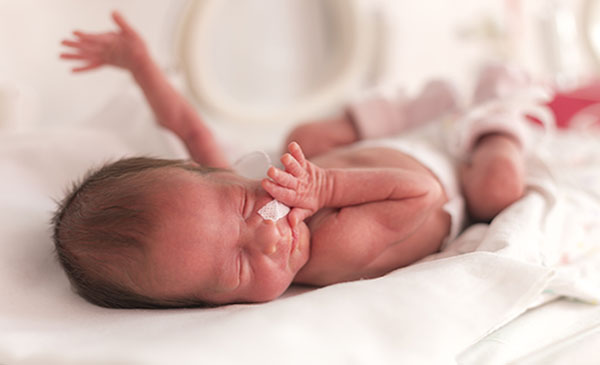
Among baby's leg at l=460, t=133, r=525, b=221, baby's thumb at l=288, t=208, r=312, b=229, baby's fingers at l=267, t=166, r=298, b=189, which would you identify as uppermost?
baby's fingers at l=267, t=166, r=298, b=189

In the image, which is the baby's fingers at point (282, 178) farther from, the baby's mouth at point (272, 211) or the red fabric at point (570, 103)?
the red fabric at point (570, 103)

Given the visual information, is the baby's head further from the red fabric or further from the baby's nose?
the red fabric

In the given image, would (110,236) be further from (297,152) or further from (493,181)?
(493,181)

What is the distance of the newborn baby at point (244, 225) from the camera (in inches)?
29.0

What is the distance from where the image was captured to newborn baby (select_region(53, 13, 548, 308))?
29.0 inches

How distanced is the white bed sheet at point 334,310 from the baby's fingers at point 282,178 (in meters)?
0.18

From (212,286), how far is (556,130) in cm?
144

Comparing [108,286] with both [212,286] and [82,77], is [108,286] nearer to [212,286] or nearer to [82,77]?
[212,286]

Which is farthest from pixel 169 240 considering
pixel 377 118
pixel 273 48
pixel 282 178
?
pixel 273 48

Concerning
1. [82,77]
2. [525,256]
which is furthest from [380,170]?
[82,77]

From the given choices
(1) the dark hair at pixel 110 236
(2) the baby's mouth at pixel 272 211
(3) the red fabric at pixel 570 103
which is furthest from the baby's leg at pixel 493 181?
(3) the red fabric at pixel 570 103

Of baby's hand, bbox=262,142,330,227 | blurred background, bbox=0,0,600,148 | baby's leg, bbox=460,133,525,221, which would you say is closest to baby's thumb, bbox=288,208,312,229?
baby's hand, bbox=262,142,330,227

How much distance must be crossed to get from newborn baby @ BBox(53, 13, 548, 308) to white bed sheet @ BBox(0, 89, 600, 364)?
43 mm

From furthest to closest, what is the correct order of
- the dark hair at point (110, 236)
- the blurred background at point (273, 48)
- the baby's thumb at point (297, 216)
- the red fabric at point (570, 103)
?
the red fabric at point (570, 103) < the blurred background at point (273, 48) < the baby's thumb at point (297, 216) < the dark hair at point (110, 236)
